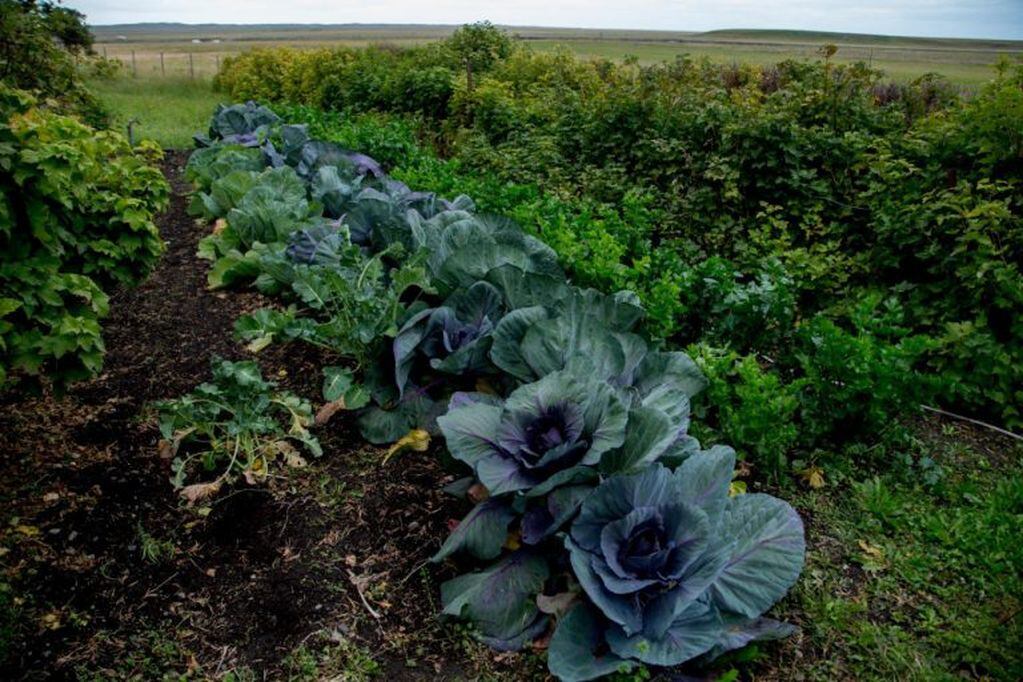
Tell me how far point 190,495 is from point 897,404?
10.7 feet

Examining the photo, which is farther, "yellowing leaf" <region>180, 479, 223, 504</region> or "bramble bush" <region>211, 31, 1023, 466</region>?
"bramble bush" <region>211, 31, 1023, 466</region>

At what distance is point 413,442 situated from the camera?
11.8 feet

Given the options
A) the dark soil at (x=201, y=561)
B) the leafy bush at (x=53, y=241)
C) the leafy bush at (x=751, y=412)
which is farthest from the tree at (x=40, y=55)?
the leafy bush at (x=751, y=412)

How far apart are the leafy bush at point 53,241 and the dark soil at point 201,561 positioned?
48cm

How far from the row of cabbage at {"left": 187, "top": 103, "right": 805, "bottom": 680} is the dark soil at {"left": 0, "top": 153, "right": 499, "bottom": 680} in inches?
8.8

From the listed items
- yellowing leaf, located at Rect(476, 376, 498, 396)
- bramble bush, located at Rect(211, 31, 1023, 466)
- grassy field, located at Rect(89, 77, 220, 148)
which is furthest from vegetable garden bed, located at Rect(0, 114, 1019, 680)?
grassy field, located at Rect(89, 77, 220, 148)

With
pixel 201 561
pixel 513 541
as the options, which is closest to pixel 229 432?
pixel 201 561

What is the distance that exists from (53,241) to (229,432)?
1.13 m

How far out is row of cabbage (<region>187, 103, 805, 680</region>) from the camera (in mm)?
2494

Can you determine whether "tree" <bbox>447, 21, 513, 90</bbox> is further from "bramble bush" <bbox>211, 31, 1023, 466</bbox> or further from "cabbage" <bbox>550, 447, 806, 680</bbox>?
"cabbage" <bbox>550, 447, 806, 680</bbox>

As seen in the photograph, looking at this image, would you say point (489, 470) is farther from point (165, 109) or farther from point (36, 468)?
point (165, 109)

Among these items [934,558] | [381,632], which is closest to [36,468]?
[381,632]

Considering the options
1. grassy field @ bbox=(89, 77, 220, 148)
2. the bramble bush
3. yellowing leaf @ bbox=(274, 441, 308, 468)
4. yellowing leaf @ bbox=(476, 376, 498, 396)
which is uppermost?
grassy field @ bbox=(89, 77, 220, 148)

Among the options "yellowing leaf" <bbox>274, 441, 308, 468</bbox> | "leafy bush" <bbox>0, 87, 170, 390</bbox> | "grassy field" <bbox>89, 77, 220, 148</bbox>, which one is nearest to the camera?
Answer: "leafy bush" <bbox>0, 87, 170, 390</bbox>
